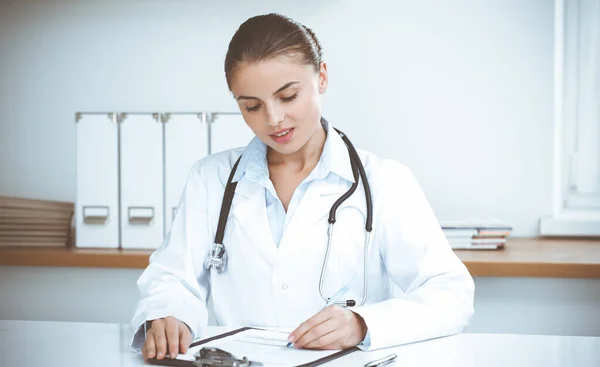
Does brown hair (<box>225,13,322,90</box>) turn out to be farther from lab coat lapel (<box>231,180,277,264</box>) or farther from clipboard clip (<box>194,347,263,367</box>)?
clipboard clip (<box>194,347,263,367</box>)

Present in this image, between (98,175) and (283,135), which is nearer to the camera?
(283,135)

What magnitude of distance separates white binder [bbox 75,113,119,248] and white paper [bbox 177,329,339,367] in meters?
0.99

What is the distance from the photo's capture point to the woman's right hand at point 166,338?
1059 mm

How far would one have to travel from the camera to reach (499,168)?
234cm

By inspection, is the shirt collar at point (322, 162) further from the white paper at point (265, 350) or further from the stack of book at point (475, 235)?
the stack of book at point (475, 235)

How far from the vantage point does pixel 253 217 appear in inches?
56.7

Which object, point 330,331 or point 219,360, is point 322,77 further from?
point 219,360

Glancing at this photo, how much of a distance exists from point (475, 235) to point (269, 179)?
82 cm

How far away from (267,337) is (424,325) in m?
0.26

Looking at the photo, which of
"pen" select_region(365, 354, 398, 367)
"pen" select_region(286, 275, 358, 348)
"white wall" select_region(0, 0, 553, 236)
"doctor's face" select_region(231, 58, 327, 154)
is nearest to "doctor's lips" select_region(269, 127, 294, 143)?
"doctor's face" select_region(231, 58, 327, 154)

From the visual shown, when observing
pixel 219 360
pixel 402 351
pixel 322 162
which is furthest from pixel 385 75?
pixel 219 360

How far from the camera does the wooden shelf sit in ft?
5.97

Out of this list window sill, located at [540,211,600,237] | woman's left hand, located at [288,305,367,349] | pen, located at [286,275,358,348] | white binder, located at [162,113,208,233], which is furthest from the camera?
window sill, located at [540,211,600,237]

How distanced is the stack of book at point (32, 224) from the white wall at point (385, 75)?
0.32 metres
